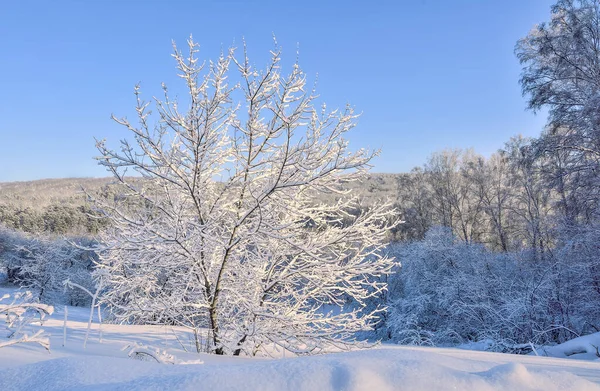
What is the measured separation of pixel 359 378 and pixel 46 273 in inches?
1152

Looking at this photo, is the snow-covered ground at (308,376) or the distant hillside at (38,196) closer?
the snow-covered ground at (308,376)

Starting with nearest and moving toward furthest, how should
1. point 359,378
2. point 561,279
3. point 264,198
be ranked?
point 359,378
point 264,198
point 561,279

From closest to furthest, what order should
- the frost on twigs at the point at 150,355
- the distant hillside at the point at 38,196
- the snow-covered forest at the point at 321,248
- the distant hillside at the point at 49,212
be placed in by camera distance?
the frost on twigs at the point at 150,355, the snow-covered forest at the point at 321,248, the distant hillside at the point at 49,212, the distant hillside at the point at 38,196

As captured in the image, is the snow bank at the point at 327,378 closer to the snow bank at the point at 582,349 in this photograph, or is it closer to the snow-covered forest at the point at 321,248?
the snow-covered forest at the point at 321,248

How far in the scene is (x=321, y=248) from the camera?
5578mm

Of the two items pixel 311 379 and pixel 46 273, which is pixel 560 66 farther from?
pixel 46 273

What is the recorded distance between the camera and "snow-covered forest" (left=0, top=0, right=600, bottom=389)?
4.56m

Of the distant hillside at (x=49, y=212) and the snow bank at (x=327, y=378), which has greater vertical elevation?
the distant hillside at (x=49, y=212)

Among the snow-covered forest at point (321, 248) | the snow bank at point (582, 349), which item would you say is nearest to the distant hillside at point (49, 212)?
the snow-covered forest at point (321, 248)

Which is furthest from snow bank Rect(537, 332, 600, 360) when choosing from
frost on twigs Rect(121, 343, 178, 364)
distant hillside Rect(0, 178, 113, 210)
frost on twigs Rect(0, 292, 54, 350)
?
distant hillside Rect(0, 178, 113, 210)

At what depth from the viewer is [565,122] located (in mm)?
12633

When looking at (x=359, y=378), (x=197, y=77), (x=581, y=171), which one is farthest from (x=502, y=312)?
(x=359, y=378)

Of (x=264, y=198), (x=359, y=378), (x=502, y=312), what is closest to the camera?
(x=359, y=378)

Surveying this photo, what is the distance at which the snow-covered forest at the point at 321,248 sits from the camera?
4.56 meters
